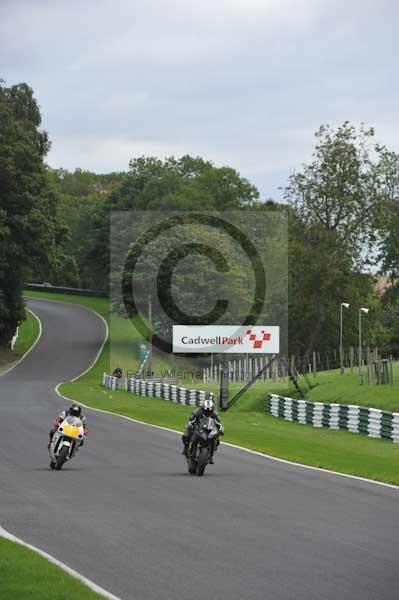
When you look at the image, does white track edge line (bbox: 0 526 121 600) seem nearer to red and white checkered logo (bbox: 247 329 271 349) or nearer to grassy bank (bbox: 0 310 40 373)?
red and white checkered logo (bbox: 247 329 271 349)

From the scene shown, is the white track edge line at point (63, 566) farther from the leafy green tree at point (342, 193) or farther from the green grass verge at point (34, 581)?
the leafy green tree at point (342, 193)

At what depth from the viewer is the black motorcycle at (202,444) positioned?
2109cm

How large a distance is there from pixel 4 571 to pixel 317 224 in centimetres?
6612

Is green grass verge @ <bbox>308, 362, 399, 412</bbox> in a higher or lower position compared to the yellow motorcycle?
higher

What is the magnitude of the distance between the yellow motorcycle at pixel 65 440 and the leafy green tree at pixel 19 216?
6165 centimetres

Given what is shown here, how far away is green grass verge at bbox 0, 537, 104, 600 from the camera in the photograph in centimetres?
916

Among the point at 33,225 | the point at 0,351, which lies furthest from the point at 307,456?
the point at 0,351

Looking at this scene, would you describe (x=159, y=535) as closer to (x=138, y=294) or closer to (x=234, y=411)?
(x=234, y=411)

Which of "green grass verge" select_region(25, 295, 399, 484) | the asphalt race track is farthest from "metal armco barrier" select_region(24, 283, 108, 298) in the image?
the asphalt race track

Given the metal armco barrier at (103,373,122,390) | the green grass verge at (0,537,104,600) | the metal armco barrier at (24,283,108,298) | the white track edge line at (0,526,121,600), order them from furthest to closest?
the metal armco barrier at (24,283,108,298) → the metal armco barrier at (103,373,122,390) → the white track edge line at (0,526,121,600) → the green grass verge at (0,537,104,600)

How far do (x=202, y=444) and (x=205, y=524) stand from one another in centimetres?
742

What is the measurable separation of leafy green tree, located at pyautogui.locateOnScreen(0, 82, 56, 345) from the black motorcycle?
62.8m

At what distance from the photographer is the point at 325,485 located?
19.4m

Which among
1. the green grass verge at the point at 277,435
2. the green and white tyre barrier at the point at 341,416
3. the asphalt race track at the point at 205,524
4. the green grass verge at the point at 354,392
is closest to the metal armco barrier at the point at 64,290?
the green grass verge at the point at 277,435
